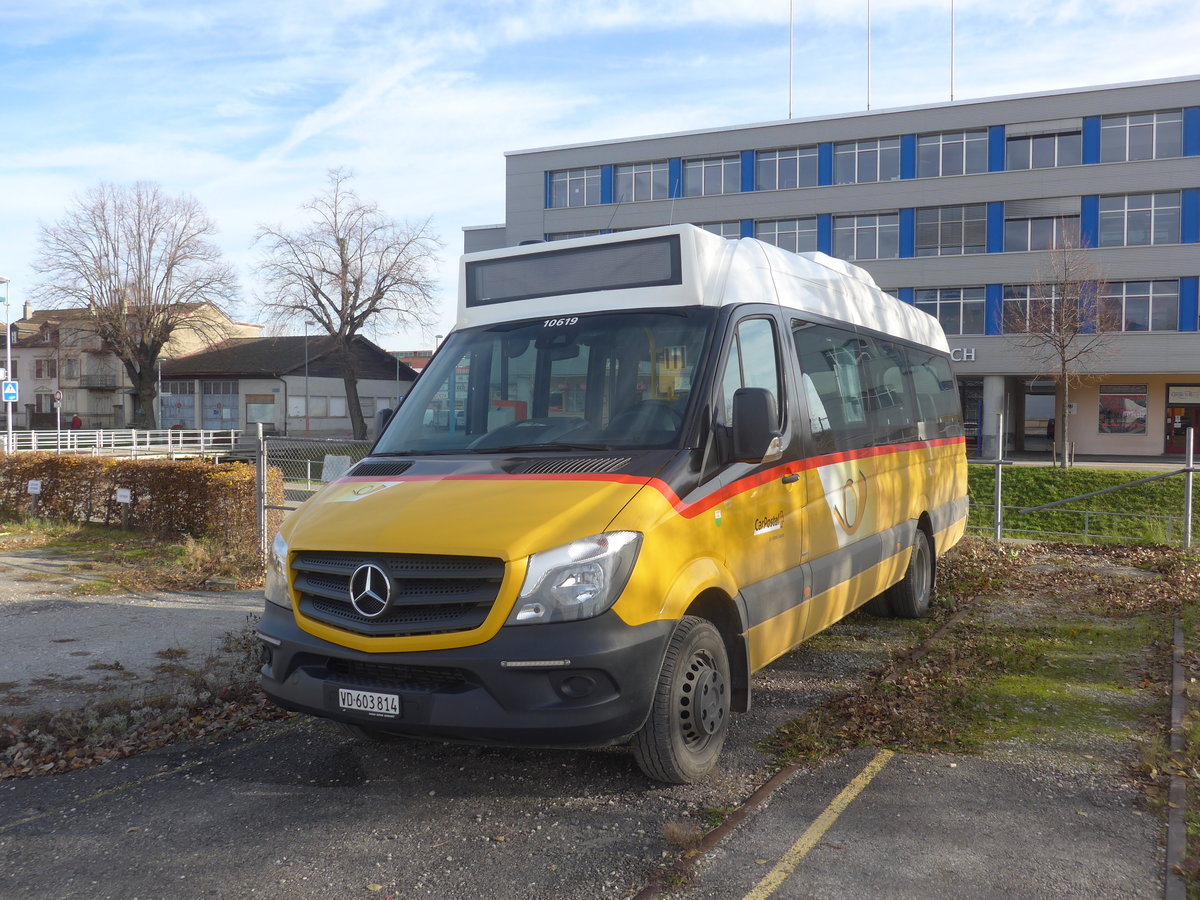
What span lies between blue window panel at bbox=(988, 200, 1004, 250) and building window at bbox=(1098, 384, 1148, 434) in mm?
7446

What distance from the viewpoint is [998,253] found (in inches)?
1688

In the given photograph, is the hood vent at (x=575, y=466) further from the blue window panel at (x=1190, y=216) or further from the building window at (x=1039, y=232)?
the blue window panel at (x=1190, y=216)

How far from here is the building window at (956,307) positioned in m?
43.5

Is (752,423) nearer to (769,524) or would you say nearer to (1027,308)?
(769,524)

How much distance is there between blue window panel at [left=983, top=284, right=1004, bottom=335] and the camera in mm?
42750

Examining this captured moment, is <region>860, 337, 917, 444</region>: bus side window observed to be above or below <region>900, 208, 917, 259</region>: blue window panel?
below

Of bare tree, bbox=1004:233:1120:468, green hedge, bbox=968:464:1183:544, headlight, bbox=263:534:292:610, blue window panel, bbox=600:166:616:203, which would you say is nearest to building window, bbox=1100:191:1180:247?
bare tree, bbox=1004:233:1120:468

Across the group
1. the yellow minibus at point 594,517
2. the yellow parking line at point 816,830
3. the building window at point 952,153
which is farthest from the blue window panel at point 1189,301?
the yellow parking line at point 816,830

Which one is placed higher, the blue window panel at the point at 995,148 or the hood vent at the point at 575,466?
the blue window panel at the point at 995,148

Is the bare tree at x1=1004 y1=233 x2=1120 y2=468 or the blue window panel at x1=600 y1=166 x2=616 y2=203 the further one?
the blue window panel at x1=600 y1=166 x2=616 y2=203

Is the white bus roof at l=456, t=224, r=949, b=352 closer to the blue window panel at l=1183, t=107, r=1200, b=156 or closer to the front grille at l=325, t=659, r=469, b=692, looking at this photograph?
the front grille at l=325, t=659, r=469, b=692

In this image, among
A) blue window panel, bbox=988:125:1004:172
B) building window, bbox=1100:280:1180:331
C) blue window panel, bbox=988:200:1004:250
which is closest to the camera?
building window, bbox=1100:280:1180:331

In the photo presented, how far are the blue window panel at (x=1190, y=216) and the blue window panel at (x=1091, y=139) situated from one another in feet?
11.6

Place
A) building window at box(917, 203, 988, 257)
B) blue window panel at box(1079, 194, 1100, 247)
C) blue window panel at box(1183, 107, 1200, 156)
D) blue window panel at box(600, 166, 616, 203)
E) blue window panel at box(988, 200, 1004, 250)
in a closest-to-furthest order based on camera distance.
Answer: blue window panel at box(1183, 107, 1200, 156) < blue window panel at box(1079, 194, 1100, 247) < blue window panel at box(988, 200, 1004, 250) < building window at box(917, 203, 988, 257) < blue window panel at box(600, 166, 616, 203)
